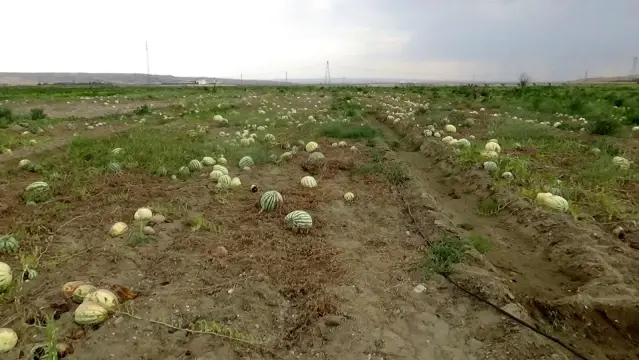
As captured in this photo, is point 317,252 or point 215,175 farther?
point 215,175

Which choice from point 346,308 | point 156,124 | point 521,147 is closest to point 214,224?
point 346,308

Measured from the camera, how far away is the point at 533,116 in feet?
62.6

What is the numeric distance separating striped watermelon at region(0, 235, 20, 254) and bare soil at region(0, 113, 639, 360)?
189 mm

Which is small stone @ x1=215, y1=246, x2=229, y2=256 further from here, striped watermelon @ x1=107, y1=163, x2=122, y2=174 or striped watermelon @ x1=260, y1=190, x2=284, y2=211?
striped watermelon @ x1=107, y1=163, x2=122, y2=174

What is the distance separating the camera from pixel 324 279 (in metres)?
5.42

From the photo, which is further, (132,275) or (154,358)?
(132,275)

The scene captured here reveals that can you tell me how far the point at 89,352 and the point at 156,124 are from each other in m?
15.4

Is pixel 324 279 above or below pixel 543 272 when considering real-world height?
above

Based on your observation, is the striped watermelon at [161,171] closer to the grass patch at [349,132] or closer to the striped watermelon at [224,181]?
the striped watermelon at [224,181]

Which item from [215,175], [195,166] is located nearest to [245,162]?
[195,166]

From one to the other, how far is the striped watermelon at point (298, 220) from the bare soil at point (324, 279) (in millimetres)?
158

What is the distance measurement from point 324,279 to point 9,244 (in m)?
4.20

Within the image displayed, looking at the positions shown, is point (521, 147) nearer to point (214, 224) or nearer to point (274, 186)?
point (274, 186)

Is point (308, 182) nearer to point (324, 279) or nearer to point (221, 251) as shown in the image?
point (221, 251)
